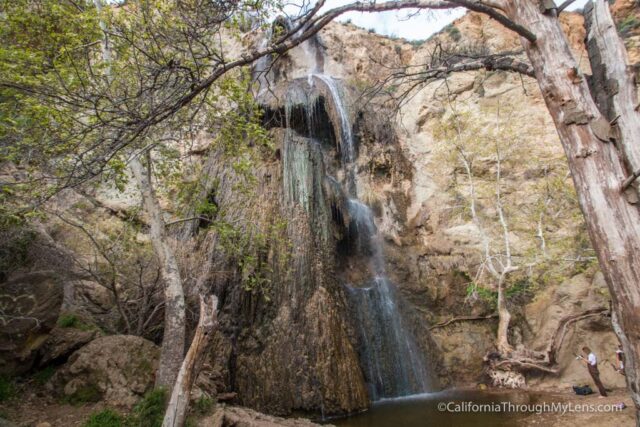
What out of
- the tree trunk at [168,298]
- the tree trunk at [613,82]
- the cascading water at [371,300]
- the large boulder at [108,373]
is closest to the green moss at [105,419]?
the large boulder at [108,373]

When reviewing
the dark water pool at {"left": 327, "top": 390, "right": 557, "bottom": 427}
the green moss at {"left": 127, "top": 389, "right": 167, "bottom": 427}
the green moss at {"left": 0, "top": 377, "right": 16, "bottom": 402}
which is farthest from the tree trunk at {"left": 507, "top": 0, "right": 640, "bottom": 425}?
→ the green moss at {"left": 0, "top": 377, "right": 16, "bottom": 402}

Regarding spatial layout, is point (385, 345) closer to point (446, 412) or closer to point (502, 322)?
point (446, 412)

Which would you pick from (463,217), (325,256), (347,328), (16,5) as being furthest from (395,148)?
(16,5)

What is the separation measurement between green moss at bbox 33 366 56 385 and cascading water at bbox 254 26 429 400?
7419 millimetres

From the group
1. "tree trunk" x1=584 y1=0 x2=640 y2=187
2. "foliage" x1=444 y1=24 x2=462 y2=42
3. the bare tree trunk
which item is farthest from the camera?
"foliage" x1=444 y1=24 x2=462 y2=42

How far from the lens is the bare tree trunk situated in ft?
16.1

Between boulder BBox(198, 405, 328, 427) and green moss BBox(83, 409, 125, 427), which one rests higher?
green moss BBox(83, 409, 125, 427)

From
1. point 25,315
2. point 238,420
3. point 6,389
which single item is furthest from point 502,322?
point 6,389

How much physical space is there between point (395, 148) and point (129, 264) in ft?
41.8

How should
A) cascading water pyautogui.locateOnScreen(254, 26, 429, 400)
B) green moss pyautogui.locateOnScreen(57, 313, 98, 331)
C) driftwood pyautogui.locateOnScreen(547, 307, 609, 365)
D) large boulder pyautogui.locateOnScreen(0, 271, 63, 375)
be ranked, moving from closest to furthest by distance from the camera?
large boulder pyautogui.locateOnScreen(0, 271, 63, 375) → green moss pyautogui.locateOnScreen(57, 313, 98, 331) → driftwood pyautogui.locateOnScreen(547, 307, 609, 365) → cascading water pyautogui.locateOnScreen(254, 26, 429, 400)

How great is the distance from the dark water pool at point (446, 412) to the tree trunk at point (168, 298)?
155 inches

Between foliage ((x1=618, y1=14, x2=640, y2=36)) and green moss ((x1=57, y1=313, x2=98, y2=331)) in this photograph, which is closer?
green moss ((x1=57, y1=313, x2=98, y2=331))

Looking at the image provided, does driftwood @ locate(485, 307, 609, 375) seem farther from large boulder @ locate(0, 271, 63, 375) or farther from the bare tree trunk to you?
large boulder @ locate(0, 271, 63, 375)

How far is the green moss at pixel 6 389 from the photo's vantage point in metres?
5.58
